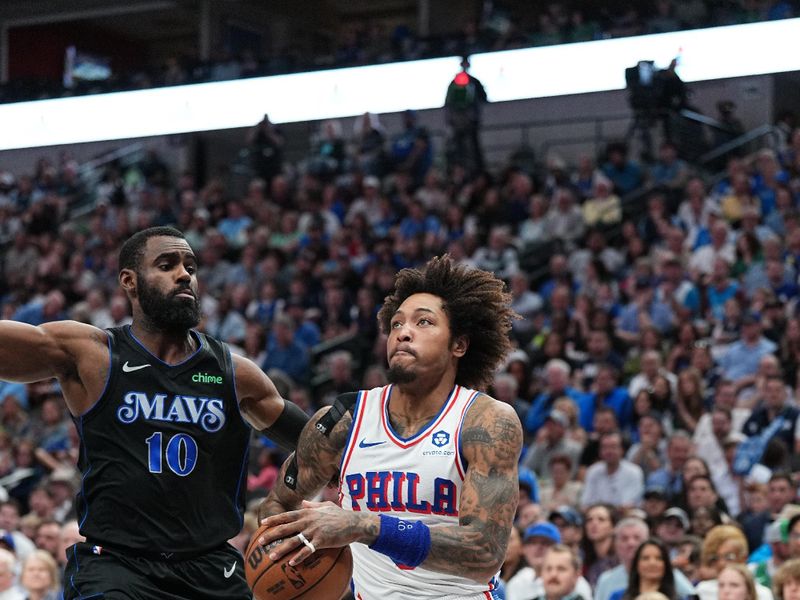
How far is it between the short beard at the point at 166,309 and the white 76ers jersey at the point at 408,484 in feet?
2.82

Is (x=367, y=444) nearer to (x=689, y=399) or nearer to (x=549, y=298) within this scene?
(x=689, y=399)

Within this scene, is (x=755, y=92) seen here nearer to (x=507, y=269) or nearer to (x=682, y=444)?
(x=507, y=269)

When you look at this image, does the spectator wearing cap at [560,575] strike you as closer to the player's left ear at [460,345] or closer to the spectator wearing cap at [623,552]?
the spectator wearing cap at [623,552]

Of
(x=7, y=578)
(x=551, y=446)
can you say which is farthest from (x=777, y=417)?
(x=7, y=578)

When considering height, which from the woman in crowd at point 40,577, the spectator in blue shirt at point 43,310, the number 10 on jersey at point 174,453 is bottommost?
the woman in crowd at point 40,577

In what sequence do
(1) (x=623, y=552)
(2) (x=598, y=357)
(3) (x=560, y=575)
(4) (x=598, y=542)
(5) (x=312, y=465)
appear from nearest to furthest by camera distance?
(5) (x=312, y=465) < (3) (x=560, y=575) < (1) (x=623, y=552) < (4) (x=598, y=542) < (2) (x=598, y=357)

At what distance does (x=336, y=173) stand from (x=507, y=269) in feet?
16.2

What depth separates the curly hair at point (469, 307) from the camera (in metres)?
4.78

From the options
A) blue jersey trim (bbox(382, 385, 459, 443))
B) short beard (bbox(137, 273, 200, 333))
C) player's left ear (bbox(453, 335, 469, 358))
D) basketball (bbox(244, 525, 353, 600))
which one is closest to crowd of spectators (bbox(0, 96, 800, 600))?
player's left ear (bbox(453, 335, 469, 358))

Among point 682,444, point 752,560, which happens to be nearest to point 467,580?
point 752,560

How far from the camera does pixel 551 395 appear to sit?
1213 cm

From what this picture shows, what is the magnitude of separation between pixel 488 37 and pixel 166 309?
46.3ft

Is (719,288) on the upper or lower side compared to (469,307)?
upper

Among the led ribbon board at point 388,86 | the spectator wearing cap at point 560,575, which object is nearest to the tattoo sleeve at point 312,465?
the spectator wearing cap at point 560,575
